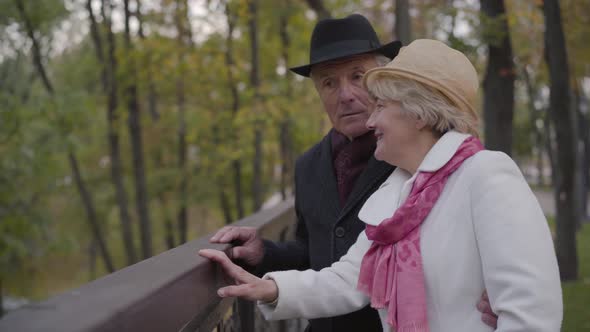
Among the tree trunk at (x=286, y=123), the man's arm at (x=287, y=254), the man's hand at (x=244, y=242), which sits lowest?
the tree trunk at (x=286, y=123)

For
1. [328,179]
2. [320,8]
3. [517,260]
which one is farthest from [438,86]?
[320,8]

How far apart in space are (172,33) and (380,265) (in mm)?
17660

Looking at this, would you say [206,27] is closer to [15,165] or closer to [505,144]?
[15,165]

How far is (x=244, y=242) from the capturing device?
2938mm

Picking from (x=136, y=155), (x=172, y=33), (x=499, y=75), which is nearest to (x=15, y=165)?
(x=136, y=155)

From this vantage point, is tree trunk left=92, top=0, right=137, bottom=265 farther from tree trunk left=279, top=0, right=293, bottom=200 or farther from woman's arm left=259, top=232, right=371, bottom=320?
woman's arm left=259, top=232, right=371, bottom=320

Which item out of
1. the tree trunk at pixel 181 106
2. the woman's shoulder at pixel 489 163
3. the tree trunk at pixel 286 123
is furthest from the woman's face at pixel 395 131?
the tree trunk at pixel 286 123

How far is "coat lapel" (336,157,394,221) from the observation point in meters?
2.86

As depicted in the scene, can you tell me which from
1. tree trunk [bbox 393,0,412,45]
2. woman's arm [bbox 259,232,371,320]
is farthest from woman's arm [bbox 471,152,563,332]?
tree trunk [bbox 393,0,412,45]

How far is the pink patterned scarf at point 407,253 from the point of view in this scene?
6.64 ft

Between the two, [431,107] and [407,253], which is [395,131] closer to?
[431,107]

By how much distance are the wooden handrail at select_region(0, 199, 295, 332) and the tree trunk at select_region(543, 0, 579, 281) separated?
7.36m

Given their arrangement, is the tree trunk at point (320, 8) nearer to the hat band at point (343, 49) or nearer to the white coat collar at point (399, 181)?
the hat band at point (343, 49)

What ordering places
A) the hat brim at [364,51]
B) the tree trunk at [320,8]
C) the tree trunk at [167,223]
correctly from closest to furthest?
the hat brim at [364,51] → the tree trunk at [320,8] → the tree trunk at [167,223]
